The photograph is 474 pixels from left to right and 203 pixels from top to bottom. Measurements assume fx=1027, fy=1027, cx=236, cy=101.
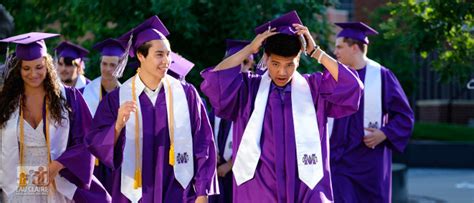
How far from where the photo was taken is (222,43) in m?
11.6

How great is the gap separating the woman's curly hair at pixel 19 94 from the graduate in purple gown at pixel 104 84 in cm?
201

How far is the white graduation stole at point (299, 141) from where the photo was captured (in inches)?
251

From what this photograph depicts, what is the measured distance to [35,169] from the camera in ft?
21.6

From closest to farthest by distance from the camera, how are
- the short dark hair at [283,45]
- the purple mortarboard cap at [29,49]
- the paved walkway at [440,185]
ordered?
the short dark hair at [283,45]
the purple mortarboard cap at [29,49]
the paved walkway at [440,185]

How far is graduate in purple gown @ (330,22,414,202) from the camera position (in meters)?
8.87

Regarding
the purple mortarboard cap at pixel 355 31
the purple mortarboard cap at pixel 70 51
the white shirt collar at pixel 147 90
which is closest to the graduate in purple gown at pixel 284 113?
the white shirt collar at pixel 147 90

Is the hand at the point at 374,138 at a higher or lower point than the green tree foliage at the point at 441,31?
lower

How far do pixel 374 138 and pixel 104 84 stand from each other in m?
2.48

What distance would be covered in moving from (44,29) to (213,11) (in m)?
3.83

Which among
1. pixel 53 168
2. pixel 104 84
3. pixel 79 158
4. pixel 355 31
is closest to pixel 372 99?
pixel 355 31

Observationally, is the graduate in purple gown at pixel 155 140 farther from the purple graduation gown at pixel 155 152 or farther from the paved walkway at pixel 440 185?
the paved walkway at pixel 440 185

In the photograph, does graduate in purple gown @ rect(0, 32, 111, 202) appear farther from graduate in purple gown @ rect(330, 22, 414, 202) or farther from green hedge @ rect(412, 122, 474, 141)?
green hedge @ rect(412, 122, 474, 141)

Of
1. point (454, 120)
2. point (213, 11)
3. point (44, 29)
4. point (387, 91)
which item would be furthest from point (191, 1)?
point (454, 120)

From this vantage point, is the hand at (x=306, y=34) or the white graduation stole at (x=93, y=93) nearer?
the hand at (x=306, y=34)
